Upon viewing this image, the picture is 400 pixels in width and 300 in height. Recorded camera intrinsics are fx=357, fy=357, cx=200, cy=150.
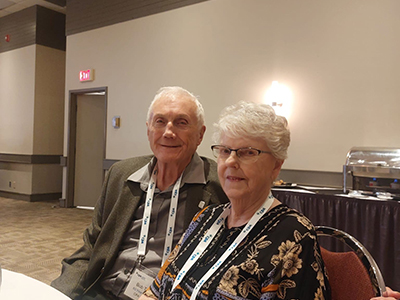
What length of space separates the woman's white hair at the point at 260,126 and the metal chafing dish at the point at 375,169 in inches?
104

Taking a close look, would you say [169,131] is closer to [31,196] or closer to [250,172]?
[250,172]

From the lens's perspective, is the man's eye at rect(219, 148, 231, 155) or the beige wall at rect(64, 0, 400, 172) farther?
the beige wall at rect(64, 0, 400, 172)

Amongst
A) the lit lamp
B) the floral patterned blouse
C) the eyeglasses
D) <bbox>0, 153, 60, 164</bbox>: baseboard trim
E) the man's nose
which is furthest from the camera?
<bbox>0, 153, 60, 164</bbox>: baseboard trim

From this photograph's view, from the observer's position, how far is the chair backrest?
1.03 meters

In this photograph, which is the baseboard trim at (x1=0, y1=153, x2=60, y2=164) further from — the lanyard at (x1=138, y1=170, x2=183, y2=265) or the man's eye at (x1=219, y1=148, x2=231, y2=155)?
the man's eye at (x1=219, y1=148, x2=231, y2=155)

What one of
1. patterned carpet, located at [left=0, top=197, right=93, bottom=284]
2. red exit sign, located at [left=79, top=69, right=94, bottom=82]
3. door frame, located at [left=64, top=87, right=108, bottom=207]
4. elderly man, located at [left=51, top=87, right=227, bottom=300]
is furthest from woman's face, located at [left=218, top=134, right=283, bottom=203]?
door frame, located at [left=64, top=87, right=108, bottom=207]

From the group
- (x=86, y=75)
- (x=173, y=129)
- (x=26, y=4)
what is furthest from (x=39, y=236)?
(x=26, y=4)

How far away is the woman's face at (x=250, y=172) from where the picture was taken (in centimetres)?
127

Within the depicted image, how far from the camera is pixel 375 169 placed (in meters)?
3.52

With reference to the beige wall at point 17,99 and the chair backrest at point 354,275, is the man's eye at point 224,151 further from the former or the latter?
the beige wall at point 17,99

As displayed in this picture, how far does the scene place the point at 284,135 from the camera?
1279 millimetres

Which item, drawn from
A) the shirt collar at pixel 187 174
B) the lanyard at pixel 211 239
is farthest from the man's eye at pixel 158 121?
the lanyard at pixel 211 239

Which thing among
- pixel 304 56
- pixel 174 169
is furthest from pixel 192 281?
pixel 304 56

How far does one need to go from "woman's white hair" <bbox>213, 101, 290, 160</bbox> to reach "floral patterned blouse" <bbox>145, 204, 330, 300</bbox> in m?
0.22
